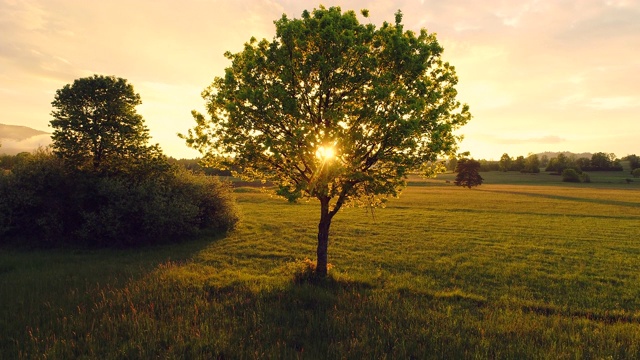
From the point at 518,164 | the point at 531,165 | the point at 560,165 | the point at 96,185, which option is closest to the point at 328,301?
the point at 96,185

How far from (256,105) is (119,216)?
1722 centimetres

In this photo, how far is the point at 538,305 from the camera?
43.8ft

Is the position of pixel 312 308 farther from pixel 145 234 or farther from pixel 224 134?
pixel 145 234

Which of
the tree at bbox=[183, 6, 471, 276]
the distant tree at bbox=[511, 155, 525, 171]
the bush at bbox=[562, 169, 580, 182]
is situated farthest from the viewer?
the distant tree at bbox=[511, 155, 525, 171]

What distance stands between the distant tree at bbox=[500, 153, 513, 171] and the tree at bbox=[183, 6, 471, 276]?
7892 inches

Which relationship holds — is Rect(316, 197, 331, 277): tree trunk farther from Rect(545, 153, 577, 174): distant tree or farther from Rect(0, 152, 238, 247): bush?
Rect(545, 153, 577, 174): distant tree

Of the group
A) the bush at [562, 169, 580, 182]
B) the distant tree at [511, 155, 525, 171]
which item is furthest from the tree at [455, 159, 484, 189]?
the distant tree at [511, 155, 525, 171]

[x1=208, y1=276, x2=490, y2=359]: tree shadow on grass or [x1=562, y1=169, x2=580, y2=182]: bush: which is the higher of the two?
[x1=562, y1=169, x2=580, y2=182]: bush

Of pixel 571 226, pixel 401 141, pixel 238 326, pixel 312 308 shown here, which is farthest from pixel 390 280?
pixel 571 226

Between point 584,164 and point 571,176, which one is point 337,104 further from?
point 584,164

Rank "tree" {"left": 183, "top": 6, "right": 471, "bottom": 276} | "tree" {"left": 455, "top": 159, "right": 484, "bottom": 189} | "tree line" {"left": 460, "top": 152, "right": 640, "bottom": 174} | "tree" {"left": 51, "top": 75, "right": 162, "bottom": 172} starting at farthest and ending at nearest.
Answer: "tree line" {"left": 460, "top": 152, "right": 640, "bottom": 174}
"tree" {"left": 455, "top": 159, "right": 484, "bottom": 189}
"tree" {"left": 51, "top": 75, "right": 162, "bottom": 172}
"tree" {"left": 183, "top": 6, "right": 471, "bottom": 276}

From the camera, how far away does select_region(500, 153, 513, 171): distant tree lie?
186 meters

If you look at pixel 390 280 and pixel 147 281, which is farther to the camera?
pixel 390 280

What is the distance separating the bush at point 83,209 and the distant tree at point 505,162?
657 feet
